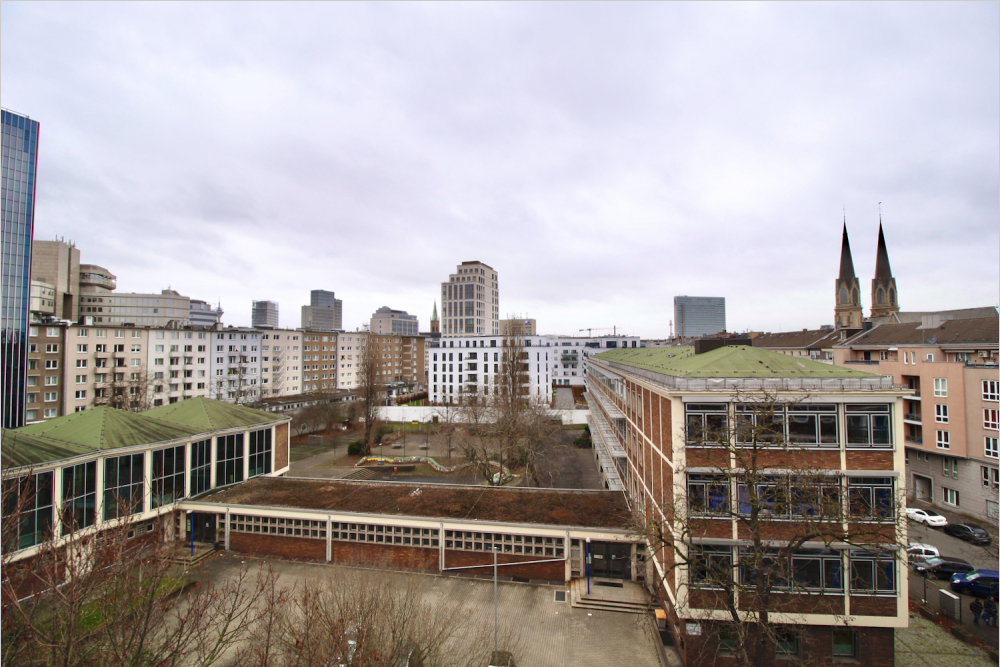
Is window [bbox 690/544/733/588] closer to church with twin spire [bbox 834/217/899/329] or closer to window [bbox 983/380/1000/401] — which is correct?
window [bbox 983/380/1000/401]

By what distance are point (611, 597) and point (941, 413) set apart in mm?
28761

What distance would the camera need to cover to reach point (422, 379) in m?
93.0

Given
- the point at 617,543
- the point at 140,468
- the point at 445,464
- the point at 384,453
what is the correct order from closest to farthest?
the point at 617,543 < the point at 140,468 < the point at 445,464 < the point at 384,453

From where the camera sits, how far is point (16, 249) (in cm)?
4622

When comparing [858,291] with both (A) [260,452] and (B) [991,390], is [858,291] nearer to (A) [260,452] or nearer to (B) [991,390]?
(B) [991,390]

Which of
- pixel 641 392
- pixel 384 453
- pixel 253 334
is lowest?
pixel 384 453

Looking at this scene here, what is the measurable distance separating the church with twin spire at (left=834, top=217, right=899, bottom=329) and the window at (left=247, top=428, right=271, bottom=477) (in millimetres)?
74986

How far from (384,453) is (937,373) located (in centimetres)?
4293

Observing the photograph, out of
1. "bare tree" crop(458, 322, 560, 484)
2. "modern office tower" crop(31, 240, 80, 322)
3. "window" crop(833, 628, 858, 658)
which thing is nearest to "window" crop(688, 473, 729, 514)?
"window" crop(833, 628, 858, 658)

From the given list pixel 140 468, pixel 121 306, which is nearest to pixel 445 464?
pixel 140 468

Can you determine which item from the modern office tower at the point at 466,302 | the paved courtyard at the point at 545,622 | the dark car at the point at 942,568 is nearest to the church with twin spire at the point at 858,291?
the dark car at the point at 942,568

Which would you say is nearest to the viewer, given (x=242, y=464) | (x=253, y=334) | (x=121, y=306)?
(x=242, y=464)

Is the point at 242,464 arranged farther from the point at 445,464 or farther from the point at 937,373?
the point at 937,373

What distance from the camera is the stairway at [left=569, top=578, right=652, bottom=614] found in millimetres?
17250
